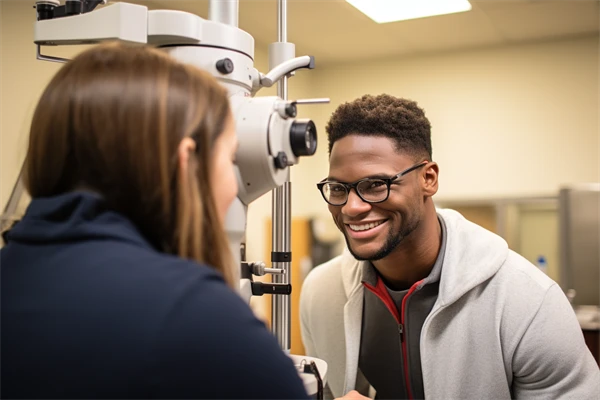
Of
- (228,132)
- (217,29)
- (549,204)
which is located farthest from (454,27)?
(228,132)

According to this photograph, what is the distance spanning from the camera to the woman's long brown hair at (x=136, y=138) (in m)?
0.58

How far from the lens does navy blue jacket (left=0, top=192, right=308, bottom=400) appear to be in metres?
0.50

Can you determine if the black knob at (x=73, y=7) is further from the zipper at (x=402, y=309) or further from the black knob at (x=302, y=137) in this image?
the zipper at (x=402, y=309)

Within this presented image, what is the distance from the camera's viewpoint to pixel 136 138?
57 centimetres

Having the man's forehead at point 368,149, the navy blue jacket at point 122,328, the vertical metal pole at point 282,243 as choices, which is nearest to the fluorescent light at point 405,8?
the man's forehead at point 368,149

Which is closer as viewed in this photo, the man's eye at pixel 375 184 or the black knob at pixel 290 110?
the black knob at pixel 290 110

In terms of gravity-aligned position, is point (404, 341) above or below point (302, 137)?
below

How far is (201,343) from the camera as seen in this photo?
507 millimetres

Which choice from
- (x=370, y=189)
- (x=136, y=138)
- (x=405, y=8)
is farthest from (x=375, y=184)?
(x=405, y=8)

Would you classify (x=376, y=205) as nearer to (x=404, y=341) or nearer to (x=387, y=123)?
(x=387, y=123)

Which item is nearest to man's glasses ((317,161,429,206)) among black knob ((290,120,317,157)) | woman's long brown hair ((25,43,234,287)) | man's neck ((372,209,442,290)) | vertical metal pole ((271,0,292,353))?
man's neck ((372,209,442,290))

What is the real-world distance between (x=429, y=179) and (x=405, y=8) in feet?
6.55

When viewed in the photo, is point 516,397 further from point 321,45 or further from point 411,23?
point 321,45

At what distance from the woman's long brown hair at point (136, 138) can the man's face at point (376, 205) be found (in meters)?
0.79
